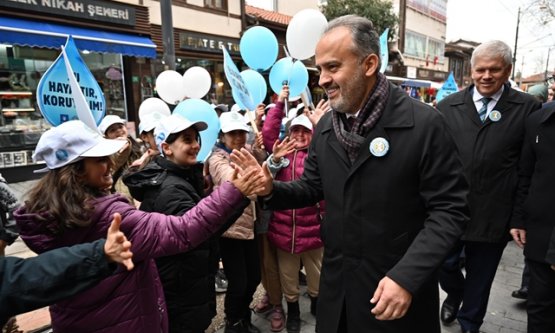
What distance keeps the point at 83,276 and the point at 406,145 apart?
144 cm

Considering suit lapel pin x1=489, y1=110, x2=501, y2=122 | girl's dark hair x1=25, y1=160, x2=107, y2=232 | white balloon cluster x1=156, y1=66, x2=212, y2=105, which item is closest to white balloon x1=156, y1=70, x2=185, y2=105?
white balloon cluster x1=156, y1=66, x2=212, y2=105

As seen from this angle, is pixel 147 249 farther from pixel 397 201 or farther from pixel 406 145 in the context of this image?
pixel 406 145

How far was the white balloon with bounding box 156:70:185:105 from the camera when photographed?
5.41 m

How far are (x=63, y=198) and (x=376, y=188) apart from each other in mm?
1399

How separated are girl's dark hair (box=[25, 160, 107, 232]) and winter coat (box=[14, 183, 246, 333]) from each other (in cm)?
6

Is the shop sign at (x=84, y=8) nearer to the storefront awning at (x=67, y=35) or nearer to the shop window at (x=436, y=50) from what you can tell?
the storefront awning at (x=67, y=35)

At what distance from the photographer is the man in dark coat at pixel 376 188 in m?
1.70

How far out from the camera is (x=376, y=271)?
71.4 inches

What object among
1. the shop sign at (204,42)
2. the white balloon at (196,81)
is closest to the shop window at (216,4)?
the shop sign at (204,42)

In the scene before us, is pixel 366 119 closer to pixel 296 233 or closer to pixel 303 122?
pixel 303 122

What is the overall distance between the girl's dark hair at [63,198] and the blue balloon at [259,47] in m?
3.15

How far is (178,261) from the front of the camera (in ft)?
7.74

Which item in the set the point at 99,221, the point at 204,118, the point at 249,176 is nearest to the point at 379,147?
the point at 249,176

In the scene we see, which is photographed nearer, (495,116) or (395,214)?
(395,214)
